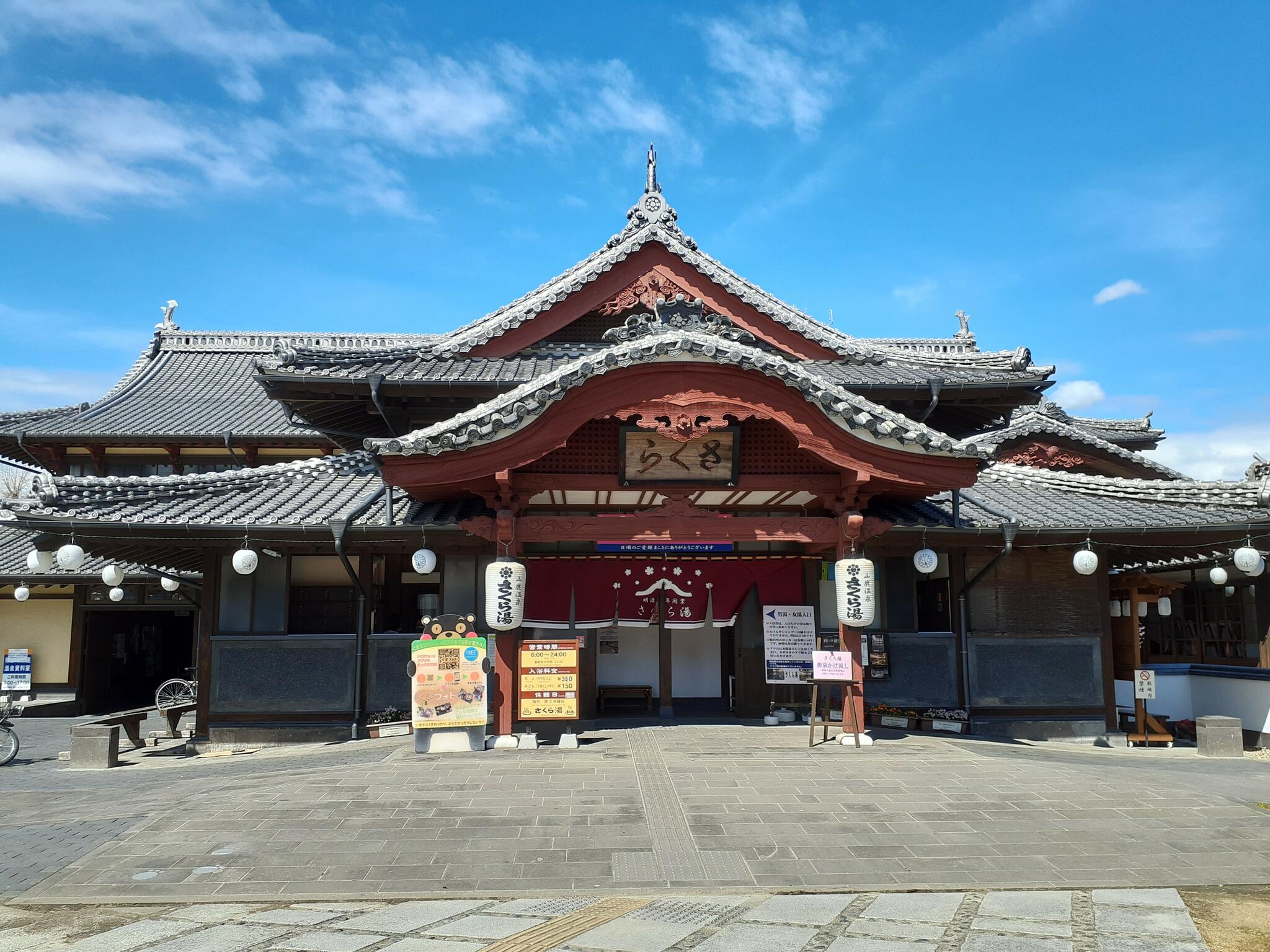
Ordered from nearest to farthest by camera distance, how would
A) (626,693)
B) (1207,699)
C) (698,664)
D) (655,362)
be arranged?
(655,362) < (626,693) < (698,664) < (1207,699)

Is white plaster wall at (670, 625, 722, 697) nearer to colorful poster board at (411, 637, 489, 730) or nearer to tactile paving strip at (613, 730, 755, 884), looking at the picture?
colorful poster board at (411, 637, 489, 730)

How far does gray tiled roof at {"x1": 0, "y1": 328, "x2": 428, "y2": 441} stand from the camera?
21703 mm

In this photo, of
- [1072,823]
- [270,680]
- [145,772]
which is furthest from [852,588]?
[145,772]

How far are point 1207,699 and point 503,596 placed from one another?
15673 millimetres

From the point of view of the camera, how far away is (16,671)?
71.7 ft

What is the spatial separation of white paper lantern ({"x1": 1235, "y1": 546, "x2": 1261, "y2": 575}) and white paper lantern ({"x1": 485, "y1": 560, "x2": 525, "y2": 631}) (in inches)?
431

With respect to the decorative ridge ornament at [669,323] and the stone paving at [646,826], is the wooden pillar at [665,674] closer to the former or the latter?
the stone paving at [646,826]

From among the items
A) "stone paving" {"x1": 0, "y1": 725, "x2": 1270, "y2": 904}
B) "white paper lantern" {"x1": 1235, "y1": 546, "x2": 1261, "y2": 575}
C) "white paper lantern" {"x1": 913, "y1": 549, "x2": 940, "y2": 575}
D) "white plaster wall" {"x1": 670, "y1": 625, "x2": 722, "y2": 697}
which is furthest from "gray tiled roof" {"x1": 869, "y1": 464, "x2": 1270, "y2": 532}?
"white plaster wall" {"x1": 670, "y1": 625, "x2": 722, "y2": 697}

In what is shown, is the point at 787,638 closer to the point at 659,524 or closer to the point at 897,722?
the point at 897,722

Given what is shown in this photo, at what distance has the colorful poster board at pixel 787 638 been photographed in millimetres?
14133

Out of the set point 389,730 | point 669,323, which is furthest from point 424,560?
point 669,323

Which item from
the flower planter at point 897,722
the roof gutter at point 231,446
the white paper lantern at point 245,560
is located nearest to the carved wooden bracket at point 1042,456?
the flower planter at point 897,722

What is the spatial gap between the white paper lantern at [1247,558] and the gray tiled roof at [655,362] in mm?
5042

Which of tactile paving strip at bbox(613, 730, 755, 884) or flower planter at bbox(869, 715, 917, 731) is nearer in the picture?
tactile paving strip at bbox(613, 730, 755, 884)
